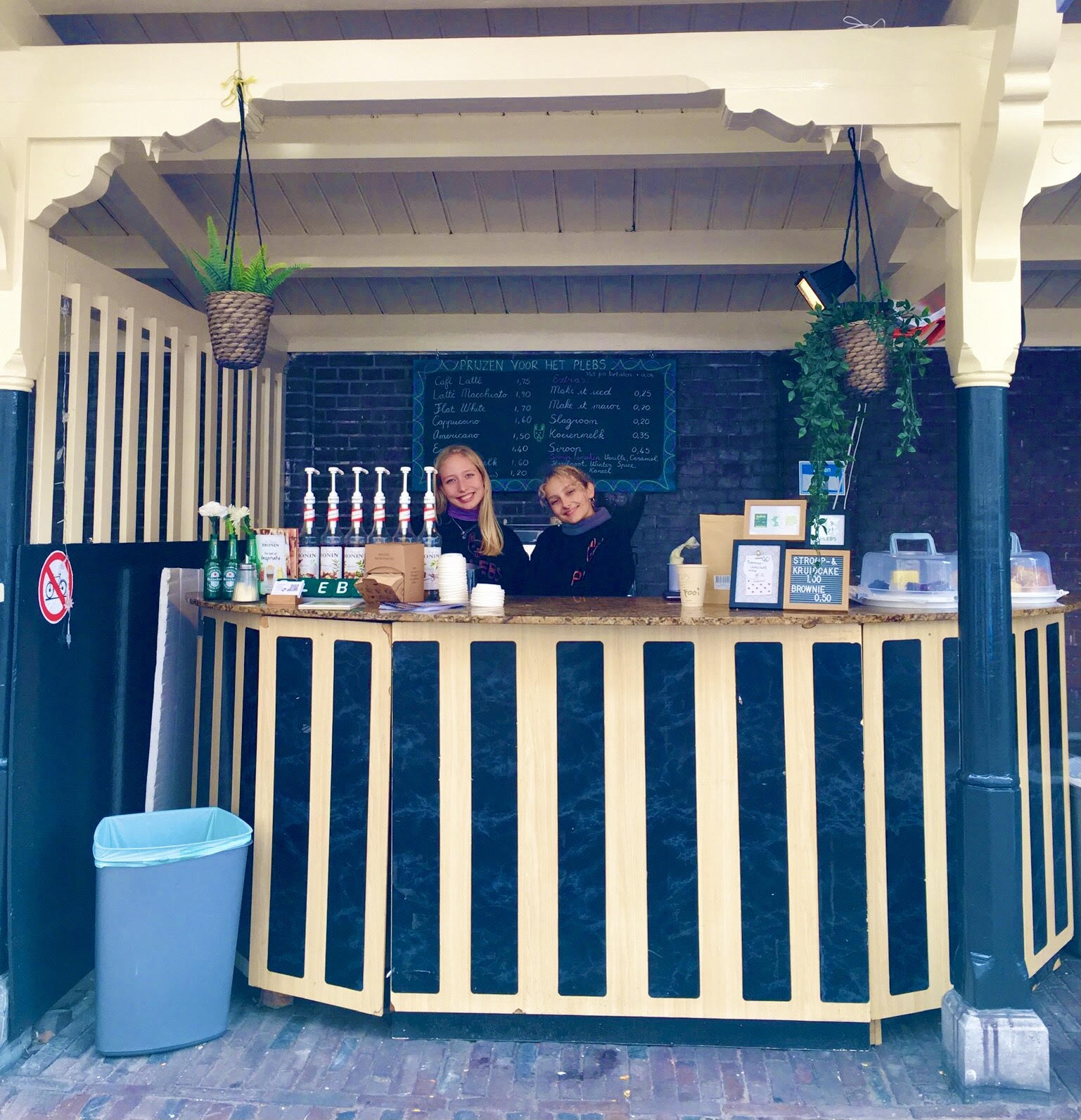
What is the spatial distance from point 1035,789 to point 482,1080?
2052 mm

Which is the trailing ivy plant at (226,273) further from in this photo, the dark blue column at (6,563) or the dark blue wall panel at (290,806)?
the dark blue wall panel at (290,806)

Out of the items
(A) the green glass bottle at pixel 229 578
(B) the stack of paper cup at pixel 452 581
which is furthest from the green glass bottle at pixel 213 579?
(B) the stack of paper cup at pixel 452 581

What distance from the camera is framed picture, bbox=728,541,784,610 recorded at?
10.3 feet

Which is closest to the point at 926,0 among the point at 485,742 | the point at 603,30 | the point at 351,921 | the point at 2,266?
the point at 603,30

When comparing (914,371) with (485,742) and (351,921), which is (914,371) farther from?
(351,921)

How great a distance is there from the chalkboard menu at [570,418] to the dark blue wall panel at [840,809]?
2.63 metres

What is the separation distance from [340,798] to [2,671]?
1.09 meters

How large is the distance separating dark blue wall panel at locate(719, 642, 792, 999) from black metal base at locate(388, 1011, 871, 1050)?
17cm

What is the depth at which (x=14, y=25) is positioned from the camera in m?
2.96

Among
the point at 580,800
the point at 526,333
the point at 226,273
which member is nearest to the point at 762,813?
the point at 580,800

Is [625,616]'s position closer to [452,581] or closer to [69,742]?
[452,581]

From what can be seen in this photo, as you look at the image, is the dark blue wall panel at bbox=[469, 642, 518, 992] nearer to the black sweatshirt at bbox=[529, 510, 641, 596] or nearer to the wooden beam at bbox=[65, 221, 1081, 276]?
the black sweatshirt at bbox=[529, 510, 641, 596]

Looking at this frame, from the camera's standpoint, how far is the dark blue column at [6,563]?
2.87 metres

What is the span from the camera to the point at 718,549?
3363 mm
